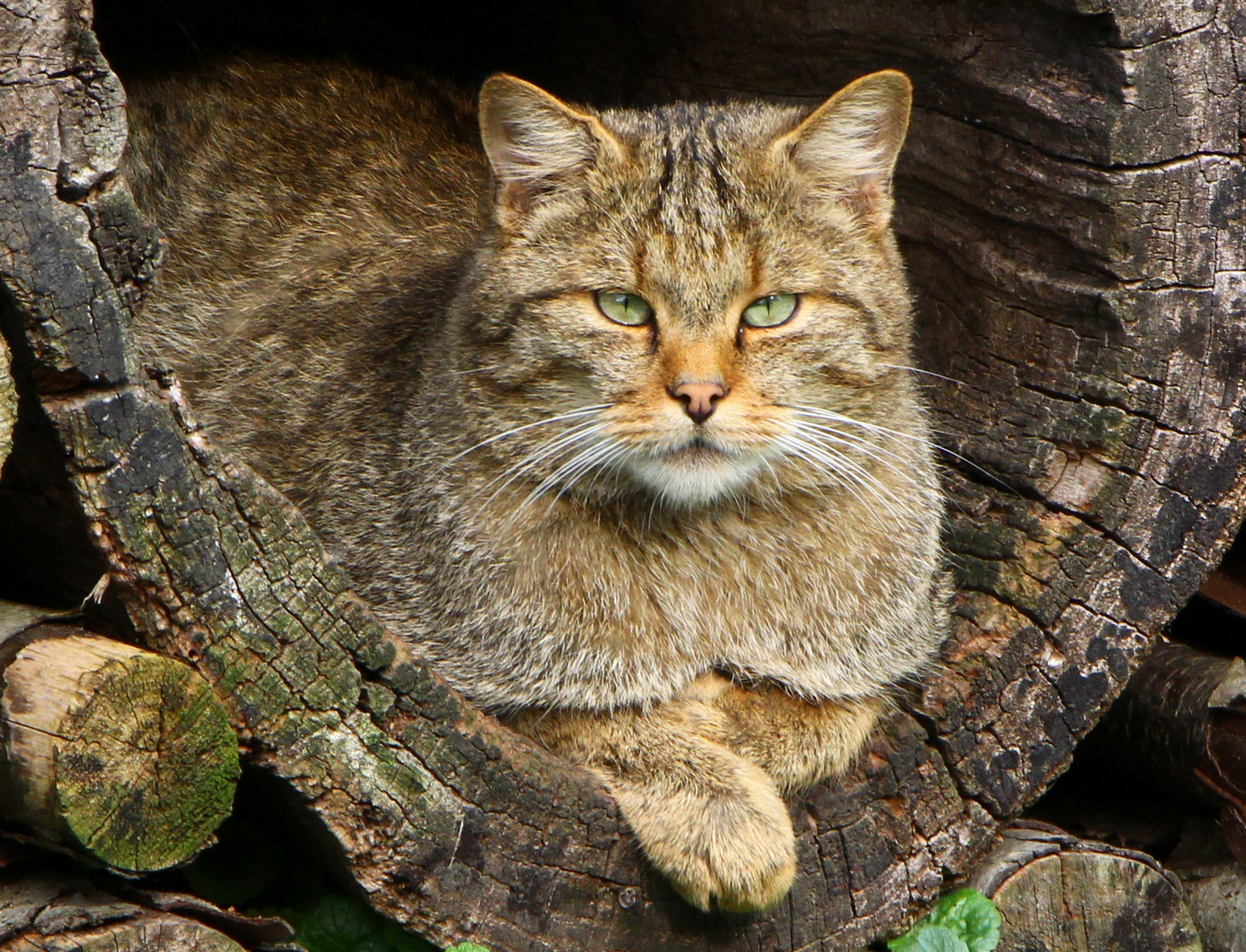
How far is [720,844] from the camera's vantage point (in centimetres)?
282

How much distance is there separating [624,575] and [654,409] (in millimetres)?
495

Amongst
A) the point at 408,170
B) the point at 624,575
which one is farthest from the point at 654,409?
the point at 408,170

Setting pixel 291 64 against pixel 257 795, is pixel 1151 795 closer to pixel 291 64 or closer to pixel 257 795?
pixel 257 795

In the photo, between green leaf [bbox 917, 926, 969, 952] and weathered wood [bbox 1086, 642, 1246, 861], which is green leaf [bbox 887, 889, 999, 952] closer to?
green leaf [bbox 917, 926, 969, 952]

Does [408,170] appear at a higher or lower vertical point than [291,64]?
lower

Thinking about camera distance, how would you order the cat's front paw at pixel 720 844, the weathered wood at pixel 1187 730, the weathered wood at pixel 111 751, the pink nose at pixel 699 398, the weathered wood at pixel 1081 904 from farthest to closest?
the weathered wood at pixel 1187 730 → the weathered wood at pixel 1081 904 → the cat's front paw at pixel 720 844 → the pink nose at pixel 699 398 → the weathered wood at pixel 111 751

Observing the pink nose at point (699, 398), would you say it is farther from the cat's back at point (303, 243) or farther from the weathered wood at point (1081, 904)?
the weathered wood at point (1081, 904)

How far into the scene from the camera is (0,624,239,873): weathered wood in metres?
2.26

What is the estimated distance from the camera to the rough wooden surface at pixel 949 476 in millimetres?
2262

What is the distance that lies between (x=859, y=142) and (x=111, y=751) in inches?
78.7

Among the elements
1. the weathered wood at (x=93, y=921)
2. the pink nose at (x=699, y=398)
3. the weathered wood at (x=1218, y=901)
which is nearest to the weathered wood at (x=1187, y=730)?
the weathered wood at (x=1218, y=901)

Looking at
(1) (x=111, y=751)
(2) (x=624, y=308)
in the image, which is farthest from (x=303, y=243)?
(1) (x=111, y=751)

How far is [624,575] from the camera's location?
3.07 m

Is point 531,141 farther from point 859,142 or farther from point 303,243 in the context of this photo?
point 303,243
